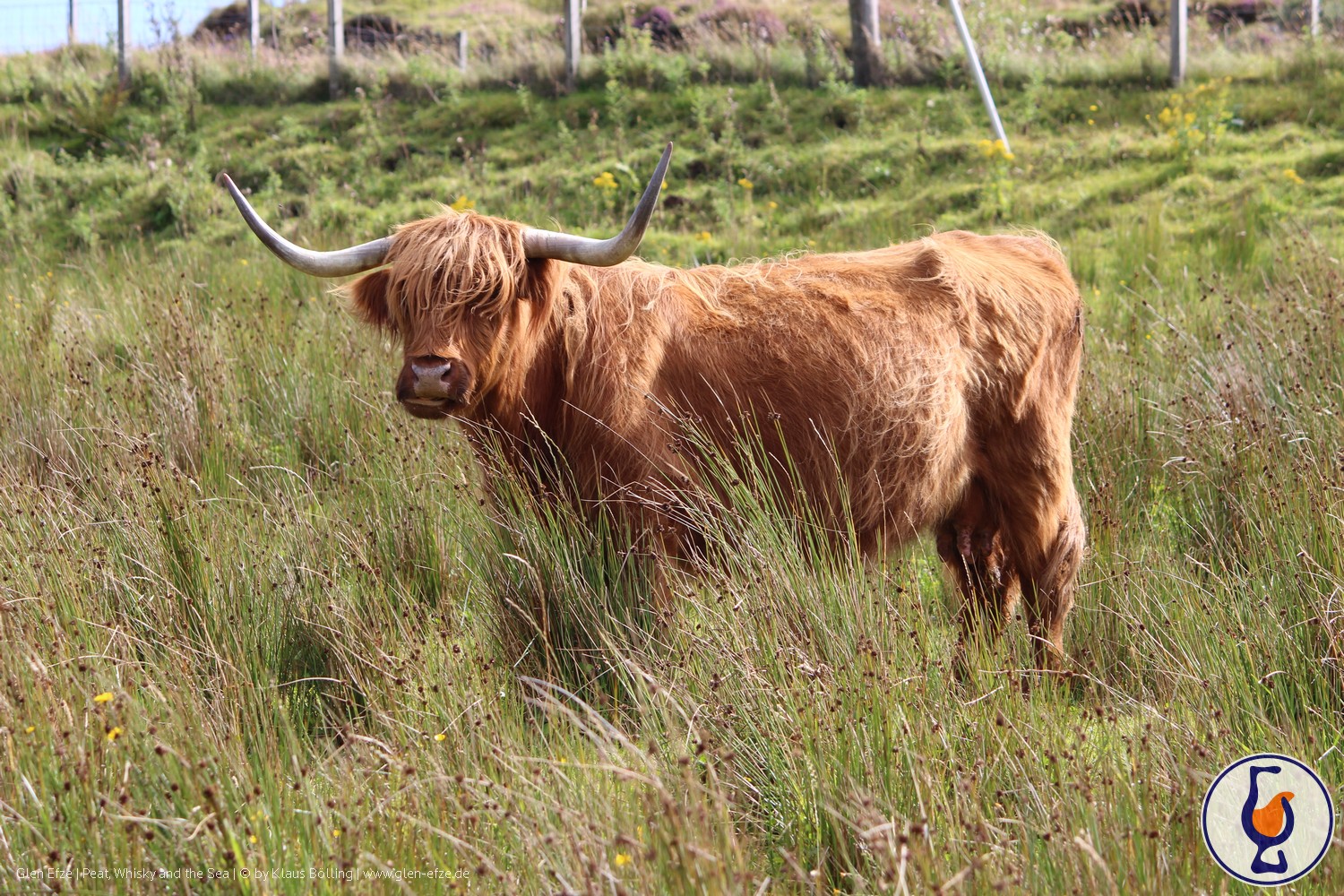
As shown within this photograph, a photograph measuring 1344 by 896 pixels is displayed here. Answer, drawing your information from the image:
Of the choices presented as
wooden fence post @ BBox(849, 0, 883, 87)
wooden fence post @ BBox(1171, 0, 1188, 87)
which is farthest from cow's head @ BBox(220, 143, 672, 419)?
wooden fence post @ BBox(1171, 0, 1188, 87)

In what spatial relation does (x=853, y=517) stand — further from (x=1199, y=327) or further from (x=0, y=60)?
(x=0, y=60)

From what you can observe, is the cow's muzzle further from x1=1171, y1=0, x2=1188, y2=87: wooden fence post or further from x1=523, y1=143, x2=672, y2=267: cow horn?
x1=1171, y1=0, x2=1188, y2=87: wooden fence post

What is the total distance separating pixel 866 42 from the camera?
1091cm

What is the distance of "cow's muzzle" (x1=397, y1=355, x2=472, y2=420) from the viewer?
3.07 metres

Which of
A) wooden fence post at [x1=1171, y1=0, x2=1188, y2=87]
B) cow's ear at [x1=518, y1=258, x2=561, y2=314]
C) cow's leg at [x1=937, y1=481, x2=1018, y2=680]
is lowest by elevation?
cow's leg at [x1=937, y1=481, x2=1018, y2=680]

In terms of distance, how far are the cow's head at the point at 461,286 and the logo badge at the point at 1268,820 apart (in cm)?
194

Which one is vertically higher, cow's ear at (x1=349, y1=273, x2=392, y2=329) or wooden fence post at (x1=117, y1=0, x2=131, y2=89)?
wooden fence post at (x1=117, y1=0, x2=131, y2=89)

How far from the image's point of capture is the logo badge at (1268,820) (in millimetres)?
1989

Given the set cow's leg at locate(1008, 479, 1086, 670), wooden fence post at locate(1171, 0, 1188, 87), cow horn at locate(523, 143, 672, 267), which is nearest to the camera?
cow horn at locate(523, 143, 672, 267)

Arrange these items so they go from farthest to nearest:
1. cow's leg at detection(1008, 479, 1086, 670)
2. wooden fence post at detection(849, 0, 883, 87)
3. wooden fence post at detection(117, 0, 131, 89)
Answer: wooden fence post at detection(117, 0, 131, 89) < wooden fence post at detection(849, 0, 883, 87) < cow's leg at detection(1008, 479, 1086, 670)

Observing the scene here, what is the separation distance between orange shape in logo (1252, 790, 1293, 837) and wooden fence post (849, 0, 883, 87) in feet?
31.7

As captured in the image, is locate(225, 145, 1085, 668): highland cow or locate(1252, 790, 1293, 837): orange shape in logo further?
locate(225, 145, 1085, 668): highland cow

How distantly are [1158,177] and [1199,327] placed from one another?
11.6ft

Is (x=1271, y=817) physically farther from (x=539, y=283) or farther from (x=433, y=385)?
(x=539, y=283)
